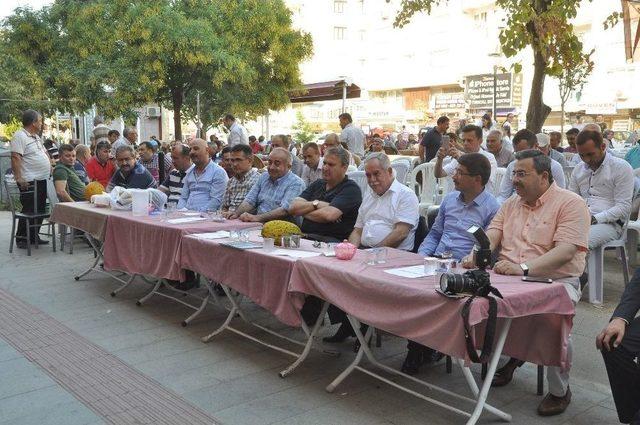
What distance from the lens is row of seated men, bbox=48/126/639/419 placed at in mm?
3432

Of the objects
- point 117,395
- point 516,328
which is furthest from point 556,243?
point 117,395

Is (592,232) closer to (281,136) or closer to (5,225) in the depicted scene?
(281,136)

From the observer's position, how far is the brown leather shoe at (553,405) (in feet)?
10.7

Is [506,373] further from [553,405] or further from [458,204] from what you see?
[458,204]

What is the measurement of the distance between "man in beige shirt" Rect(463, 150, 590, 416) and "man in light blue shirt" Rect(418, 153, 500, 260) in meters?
0.28

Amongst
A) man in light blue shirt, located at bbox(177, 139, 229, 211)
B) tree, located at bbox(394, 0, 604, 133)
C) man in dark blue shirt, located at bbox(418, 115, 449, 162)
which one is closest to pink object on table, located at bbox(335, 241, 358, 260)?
man in light blue shirt, located at bbox(177, 139, 229, 211)

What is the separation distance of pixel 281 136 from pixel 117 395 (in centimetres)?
552

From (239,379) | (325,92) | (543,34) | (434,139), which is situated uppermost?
(325,92)

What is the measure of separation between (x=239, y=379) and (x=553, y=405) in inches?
73.0

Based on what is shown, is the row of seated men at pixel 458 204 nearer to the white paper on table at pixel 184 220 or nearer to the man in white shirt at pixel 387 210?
the man in white shirt at pixel 387 210

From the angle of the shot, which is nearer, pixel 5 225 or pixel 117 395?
pixel 117 395

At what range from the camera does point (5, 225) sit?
33.7 feet

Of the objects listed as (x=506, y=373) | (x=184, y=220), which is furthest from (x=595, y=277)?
(x=184, y=220)

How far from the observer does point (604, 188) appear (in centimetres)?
568
